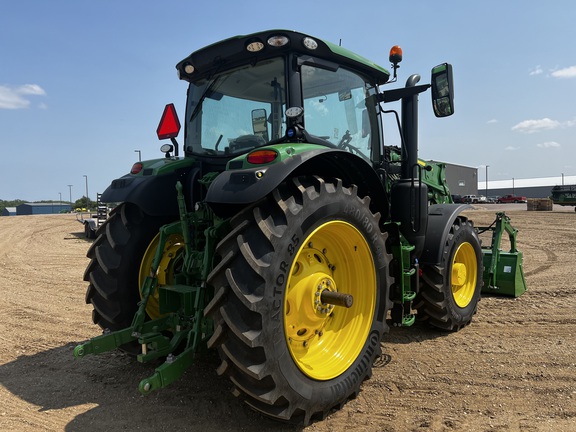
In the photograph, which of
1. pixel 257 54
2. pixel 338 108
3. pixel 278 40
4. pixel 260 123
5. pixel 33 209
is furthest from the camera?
pixel 33 209

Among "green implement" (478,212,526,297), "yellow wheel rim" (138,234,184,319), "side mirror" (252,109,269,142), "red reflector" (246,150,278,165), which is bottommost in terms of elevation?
"green implement" (478,212,526,297)

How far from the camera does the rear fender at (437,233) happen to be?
4.42 meters

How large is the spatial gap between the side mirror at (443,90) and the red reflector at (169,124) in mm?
2366

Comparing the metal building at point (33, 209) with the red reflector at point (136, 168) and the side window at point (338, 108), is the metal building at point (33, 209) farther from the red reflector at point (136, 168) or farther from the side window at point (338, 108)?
the side window at point (338, 108)

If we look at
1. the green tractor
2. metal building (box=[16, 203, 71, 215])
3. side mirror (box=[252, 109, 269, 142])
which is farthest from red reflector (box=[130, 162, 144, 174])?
metal building (box=[16, 203, 71, 215])

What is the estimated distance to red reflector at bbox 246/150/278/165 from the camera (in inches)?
107

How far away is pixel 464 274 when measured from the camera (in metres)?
5.13

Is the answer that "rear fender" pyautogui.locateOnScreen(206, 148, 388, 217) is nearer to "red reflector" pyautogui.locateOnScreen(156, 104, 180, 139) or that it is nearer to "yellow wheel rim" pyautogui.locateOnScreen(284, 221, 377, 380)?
"yellow wheel rim" pyautogui.locateOnScreen(284, 221, 377, 380)

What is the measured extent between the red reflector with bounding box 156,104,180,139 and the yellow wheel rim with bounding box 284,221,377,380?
5.74 ft

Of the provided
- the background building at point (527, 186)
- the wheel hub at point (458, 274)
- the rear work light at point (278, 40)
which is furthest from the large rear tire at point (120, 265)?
the background building at point (527, 186)

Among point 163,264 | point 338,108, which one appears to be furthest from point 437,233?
point 163,264

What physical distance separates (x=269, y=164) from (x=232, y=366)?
1.23 m

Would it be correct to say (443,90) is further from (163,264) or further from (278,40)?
(163,264)

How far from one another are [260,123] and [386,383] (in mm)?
2329
